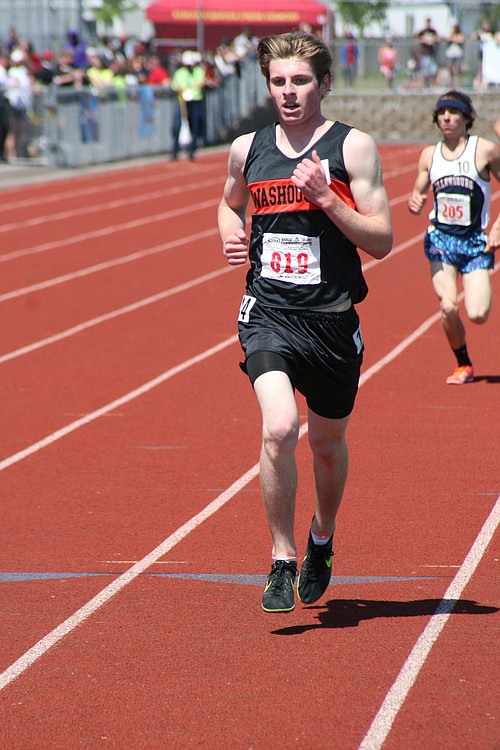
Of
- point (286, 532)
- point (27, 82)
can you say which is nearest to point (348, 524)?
point (286, 532)

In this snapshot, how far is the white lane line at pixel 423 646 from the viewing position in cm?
367

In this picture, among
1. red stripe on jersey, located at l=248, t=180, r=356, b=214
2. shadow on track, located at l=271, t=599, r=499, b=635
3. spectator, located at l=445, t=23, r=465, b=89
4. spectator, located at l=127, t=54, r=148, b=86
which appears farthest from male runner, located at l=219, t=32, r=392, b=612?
spectator, located at l=445, t=23, r=465, b=89

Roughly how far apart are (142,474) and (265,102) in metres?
27.8

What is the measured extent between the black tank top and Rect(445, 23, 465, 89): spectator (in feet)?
91.7

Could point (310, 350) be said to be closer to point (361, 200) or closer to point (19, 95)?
point (361, 200)

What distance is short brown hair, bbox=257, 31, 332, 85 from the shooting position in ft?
14.3

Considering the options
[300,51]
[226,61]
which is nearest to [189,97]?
[226,61]

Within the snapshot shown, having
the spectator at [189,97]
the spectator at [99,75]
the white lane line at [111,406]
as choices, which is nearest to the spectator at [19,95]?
the spectator at [99,75]

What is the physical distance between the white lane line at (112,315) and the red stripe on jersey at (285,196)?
554cm

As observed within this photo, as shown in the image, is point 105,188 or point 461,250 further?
point 105,188

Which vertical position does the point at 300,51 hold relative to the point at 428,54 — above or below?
above

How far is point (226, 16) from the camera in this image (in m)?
41.9

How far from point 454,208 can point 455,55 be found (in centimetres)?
2430

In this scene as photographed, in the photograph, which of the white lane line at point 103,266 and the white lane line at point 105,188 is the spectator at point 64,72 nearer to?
the white lane line at point 105,188
